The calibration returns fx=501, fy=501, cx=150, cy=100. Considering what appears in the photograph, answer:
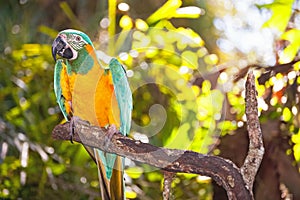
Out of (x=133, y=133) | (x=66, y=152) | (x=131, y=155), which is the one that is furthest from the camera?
(x=66, y=152)

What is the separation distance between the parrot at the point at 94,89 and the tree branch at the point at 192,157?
2 centimetres

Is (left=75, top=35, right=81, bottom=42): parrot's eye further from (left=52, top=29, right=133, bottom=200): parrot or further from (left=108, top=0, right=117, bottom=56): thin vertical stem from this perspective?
(left=108, top=0, right=117, bottom=56): thin vertical stem

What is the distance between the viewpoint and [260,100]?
79 cm

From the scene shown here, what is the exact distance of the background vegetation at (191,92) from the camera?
2.68ft

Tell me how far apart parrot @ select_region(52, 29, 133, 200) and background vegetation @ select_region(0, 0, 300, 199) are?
0.36 feet

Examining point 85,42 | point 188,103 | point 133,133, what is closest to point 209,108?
point 188,103

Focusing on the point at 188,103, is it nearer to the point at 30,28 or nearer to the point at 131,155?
the point at 131,155

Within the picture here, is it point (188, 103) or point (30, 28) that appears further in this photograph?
point (30, 28)

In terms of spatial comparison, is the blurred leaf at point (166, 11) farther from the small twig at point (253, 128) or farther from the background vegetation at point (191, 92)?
the small twig at point (253, 128)

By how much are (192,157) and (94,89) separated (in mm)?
156

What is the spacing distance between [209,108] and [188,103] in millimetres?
36

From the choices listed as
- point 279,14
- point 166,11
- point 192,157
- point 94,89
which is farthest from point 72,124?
point 279,14

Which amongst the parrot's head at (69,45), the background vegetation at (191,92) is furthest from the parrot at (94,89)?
the background vegetation at (191,92)

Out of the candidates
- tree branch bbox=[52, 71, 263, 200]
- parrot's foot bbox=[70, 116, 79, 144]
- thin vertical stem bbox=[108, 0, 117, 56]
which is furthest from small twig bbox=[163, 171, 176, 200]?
thin vertical stem bbox=[108, 0, 117, 56]
